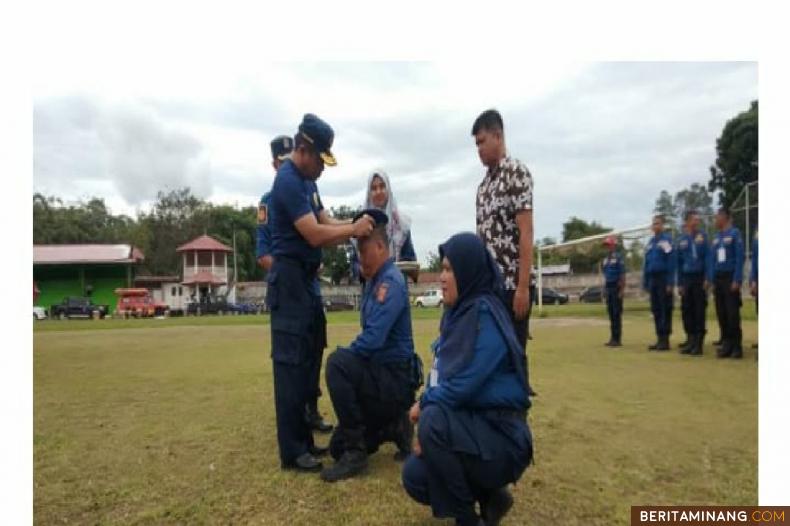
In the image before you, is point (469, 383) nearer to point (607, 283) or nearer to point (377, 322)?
point (377, 322)

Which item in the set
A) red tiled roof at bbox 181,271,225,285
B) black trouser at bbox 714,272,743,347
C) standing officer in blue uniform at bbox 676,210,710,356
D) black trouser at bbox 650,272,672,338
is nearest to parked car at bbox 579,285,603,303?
red tiled roof at bbox 181,271,225,285

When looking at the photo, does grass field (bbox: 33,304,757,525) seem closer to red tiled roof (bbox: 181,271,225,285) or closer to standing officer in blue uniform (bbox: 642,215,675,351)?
standing officer in blue uniform (bbox: 642,215,675,351)

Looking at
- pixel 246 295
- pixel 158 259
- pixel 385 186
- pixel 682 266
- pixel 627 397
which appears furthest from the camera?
pixel 158 259

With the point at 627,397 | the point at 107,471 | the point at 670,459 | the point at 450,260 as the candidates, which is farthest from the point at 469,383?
the point at 627,397

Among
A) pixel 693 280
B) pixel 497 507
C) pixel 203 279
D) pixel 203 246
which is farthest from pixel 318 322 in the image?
pixel 203 246

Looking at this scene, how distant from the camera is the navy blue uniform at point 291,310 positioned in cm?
333

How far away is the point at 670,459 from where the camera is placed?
11.1 ft

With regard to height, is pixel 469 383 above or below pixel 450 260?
below

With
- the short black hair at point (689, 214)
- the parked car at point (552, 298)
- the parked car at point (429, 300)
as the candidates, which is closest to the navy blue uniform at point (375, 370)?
the short black hair at point (689, 214)

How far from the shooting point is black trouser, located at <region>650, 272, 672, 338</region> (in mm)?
8648

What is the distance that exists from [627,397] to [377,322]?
3.00 metres

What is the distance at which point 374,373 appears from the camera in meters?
3.29

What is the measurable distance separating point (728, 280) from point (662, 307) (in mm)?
1114

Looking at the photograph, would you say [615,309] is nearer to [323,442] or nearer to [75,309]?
[323,442]
